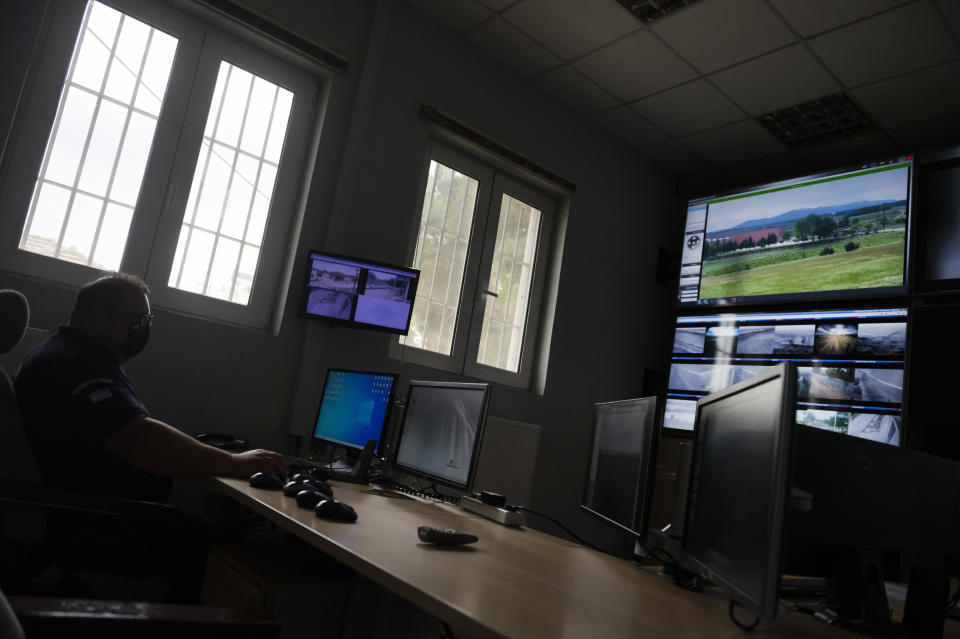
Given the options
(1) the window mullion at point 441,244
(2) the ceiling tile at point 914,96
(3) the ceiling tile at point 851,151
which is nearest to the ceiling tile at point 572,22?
(1) the window mullion at point 441,244

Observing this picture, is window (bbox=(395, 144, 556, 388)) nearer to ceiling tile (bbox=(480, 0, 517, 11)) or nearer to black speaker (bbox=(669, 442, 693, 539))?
ceiling tile (bbox=(480, 0, 517, 11))

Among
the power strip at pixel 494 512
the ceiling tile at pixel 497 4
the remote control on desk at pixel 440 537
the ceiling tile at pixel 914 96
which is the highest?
the ceiling tile at pixel 914 96

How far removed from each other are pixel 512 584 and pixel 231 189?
8.31ft

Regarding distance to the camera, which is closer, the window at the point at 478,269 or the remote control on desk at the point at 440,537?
the remote control on desk at the point at 440,537

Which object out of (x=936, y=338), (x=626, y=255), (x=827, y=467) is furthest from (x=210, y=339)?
(x=936, y=338)

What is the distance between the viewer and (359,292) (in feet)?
10.0

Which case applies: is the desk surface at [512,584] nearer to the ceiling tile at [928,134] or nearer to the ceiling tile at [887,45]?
the ceiling tile at [887,45]

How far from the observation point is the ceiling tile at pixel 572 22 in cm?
324

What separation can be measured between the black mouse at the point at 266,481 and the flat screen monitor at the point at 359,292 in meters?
1.29

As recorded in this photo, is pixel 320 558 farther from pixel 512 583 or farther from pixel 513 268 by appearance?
pixel 513 268

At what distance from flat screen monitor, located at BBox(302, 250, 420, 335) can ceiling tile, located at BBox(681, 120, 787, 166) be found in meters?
2.44

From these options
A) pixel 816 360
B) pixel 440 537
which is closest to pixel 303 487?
pixel 440 537

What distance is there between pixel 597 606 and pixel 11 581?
1271mm

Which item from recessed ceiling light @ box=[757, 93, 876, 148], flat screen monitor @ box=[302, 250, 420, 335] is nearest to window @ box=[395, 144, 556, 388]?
flat screen monitor @ box=[302, 250, 420, 335]
